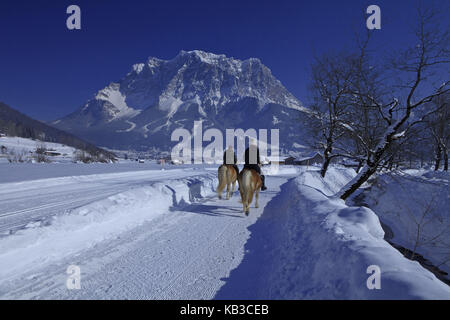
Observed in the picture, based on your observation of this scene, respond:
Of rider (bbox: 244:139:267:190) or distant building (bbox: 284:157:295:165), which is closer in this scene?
rider (bbox: 244:139:267:190)

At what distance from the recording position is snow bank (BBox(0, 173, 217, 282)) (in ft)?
10.7

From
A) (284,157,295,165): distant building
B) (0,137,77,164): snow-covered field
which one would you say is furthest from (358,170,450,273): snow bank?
(284,157,295,165): distant building

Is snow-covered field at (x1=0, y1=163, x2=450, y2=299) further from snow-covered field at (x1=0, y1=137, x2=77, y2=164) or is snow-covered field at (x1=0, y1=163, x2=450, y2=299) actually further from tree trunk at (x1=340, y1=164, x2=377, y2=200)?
snow-covered field at (x1=0, y1=137, x2=77, y2=164)

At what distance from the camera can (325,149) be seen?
1206cm

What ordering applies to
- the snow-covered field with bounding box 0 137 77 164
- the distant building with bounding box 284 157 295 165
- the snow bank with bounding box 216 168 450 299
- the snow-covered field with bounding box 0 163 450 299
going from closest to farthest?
1. the snow bank with bounding box 216 168 450 299
2. the snow-covered field with bounding box 0 163 450 299
3. the snow-covered field with bounding box 0 137 77 164
4. the distant building with bounding box 284 157 295 165

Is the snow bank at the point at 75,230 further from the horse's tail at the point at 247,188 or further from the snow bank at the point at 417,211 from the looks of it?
the snow bank at the point at 417,211

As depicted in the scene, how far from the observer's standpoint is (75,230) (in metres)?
4.23

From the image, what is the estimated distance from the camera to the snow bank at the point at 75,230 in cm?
327

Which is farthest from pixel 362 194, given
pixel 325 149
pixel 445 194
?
pixel 325 149

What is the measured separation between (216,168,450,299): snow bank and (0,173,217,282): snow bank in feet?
9.75

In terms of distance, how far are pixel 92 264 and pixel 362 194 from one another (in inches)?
739

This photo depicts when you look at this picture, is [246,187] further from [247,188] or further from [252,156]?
[252,156]

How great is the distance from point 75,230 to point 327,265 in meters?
4.55
